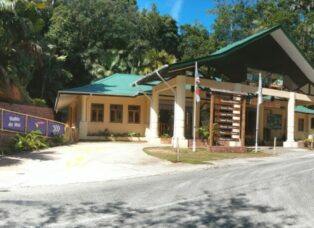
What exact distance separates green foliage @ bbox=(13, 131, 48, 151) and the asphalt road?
9.54 metres

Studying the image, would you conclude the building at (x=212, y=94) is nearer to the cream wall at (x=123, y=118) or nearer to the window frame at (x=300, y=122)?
the cream wall at (x=123, y=118)

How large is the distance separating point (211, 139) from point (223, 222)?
17209mm

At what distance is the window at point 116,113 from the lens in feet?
111

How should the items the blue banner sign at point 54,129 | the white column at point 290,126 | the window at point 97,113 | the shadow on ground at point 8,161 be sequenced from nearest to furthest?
the shadow on ground at point 8,161, the blue banner sign at point 54,129, the white column at point 290,126, the window at point 97,113

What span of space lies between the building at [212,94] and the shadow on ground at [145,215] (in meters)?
16.2

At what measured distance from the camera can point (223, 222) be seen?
770cm

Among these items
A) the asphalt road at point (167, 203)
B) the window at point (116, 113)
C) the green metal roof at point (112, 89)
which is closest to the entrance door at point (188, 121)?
the green metal roof at point (112, 89)

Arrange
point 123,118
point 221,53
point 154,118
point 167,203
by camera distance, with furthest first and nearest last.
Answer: point 123,118 → point 154,118 → point 221,53 → point 167,203

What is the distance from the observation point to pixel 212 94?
25.5 m

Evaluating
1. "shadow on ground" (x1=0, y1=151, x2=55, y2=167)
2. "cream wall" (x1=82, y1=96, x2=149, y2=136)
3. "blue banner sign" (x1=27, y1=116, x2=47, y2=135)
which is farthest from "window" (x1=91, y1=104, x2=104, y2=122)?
"shadow on ground" (x1=0, y1=151, x2=55, y2=167)

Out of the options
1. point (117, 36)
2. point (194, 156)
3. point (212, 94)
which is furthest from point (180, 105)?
point (117, 36)

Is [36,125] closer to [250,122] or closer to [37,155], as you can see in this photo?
[37,155]

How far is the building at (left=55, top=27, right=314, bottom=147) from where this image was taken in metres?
26.5

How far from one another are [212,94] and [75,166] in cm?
1095
